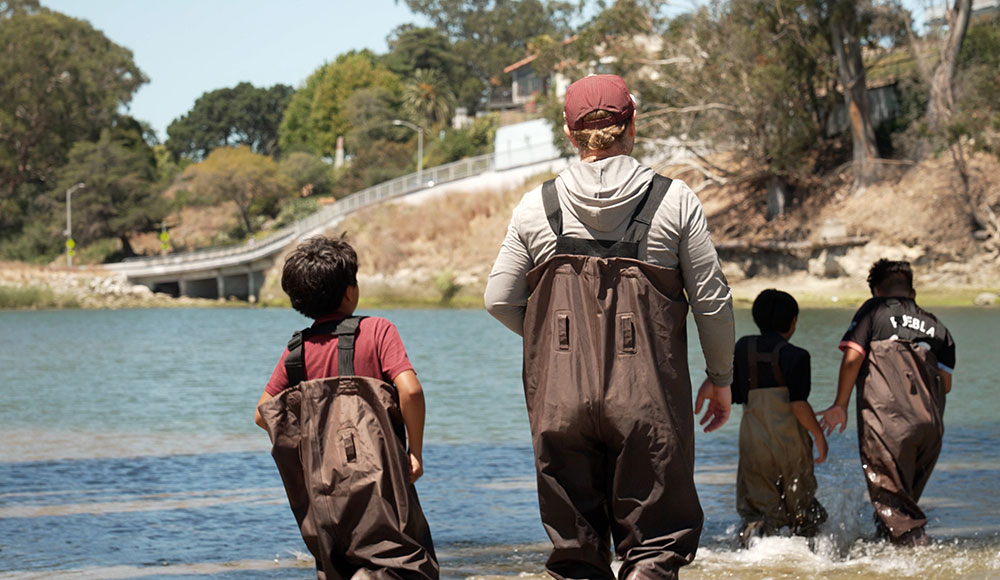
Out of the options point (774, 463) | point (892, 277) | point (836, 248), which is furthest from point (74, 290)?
point (892, 277)

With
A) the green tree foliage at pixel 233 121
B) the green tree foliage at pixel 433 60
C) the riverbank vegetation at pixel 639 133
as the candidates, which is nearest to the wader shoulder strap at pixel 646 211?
the riverbank vegetation at pixel 639 133

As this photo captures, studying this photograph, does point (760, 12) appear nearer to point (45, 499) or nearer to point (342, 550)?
point (45, 499)

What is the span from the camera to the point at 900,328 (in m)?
6.43

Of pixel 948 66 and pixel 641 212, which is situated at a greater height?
pixel 948 66

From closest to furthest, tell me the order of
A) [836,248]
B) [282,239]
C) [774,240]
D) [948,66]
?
[948,66] < [836,248] < [774,240] < [282,239]

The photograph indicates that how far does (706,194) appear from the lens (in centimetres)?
5575

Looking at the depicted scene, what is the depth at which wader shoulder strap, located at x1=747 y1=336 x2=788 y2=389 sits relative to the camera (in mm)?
6559

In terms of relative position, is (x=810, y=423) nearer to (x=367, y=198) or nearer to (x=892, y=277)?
(x=892, y=277)

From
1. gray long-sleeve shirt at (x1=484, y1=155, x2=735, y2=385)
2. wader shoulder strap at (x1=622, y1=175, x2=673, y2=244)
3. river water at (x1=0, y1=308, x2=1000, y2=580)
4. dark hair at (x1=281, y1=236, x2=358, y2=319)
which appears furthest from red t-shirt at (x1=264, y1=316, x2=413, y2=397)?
river water at (x1=0, y1=308, x2=1000, y2=580)

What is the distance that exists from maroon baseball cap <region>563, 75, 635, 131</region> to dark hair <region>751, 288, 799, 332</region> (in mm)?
2835

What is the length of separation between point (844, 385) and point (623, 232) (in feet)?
10.2

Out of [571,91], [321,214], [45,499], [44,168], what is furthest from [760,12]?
[44,168]

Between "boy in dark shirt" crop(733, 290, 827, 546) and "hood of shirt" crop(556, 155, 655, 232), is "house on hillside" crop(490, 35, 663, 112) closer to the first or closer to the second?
"boy in dark shirt" crop(733, 290, 827, 546)

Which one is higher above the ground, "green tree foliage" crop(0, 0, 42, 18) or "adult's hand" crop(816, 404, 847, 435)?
"green tree foliage" crop(0, 0, 42, 18)
